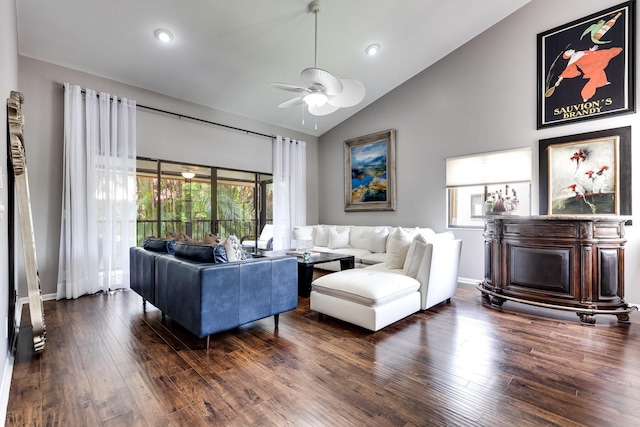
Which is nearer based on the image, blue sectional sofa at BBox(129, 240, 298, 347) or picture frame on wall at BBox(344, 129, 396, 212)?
blue sectional sofa at BBox(129, 240, 298, 347)

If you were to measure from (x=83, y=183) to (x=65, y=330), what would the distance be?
80.8 inches

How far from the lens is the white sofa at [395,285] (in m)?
2.71

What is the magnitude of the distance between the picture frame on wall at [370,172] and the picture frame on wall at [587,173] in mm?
2349

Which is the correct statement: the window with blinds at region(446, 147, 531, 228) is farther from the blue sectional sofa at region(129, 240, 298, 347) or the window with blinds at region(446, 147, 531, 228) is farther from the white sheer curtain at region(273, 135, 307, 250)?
the white sheer curtain at region(273, 135, 307, 250)

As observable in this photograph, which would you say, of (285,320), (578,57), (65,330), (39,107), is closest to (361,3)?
(578,57)

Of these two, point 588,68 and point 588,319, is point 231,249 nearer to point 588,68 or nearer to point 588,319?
point 588,319

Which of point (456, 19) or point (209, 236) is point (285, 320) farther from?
point (456, 19)

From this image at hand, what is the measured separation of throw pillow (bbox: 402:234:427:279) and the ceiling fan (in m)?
1.76

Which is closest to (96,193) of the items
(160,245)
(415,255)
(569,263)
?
(160,245)

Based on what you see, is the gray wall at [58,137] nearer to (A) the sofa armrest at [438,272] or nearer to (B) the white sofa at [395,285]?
(B) the white sofa at [395,285]

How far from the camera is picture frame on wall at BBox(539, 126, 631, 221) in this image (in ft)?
11.0

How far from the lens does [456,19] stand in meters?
4.04

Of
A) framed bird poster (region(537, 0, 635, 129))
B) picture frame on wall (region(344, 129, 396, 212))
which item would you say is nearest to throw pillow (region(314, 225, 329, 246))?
picture frame on wall (region(344, 129, 396, 212))

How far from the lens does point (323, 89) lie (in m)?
3.03
